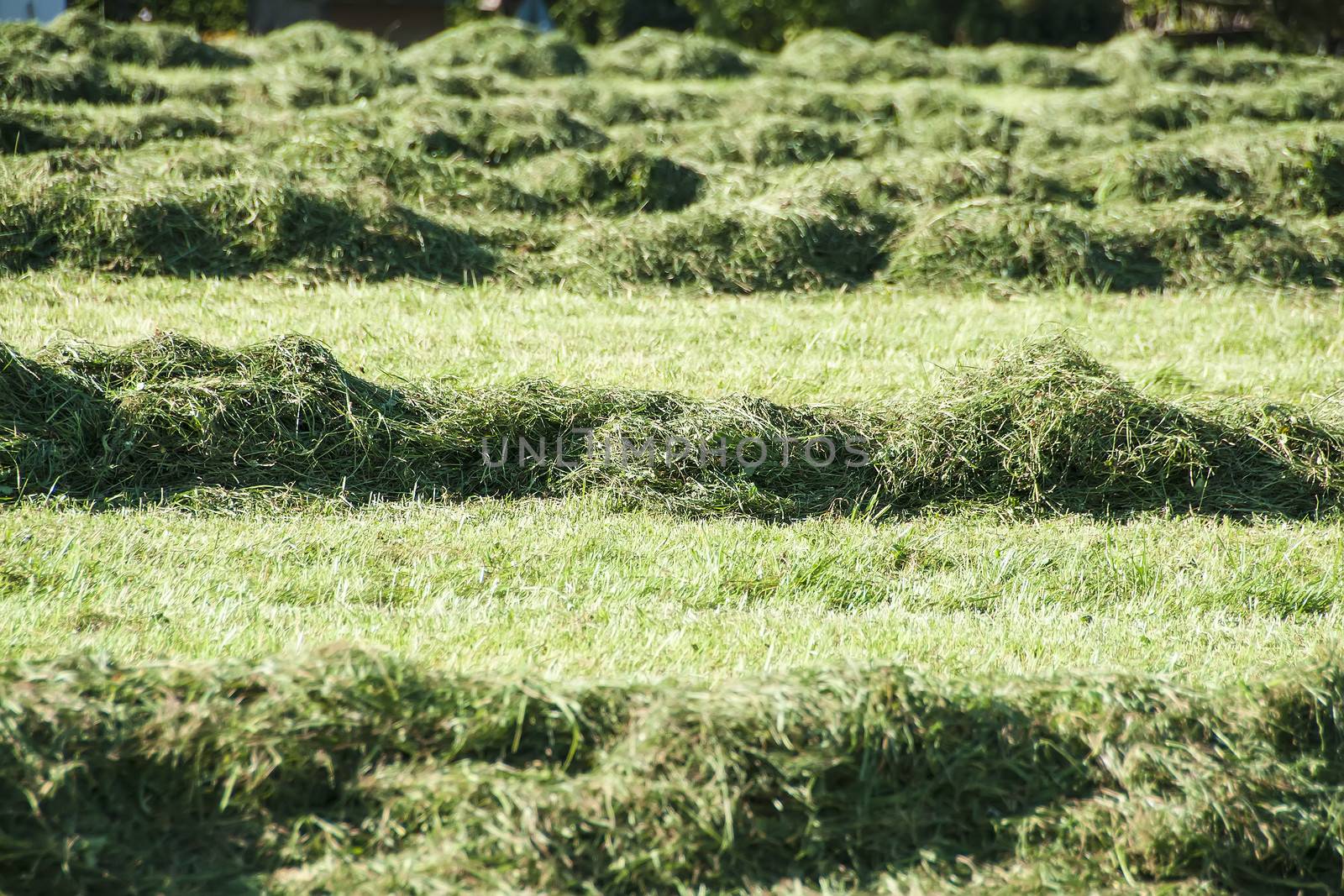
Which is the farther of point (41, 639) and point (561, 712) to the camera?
point (41, 639)

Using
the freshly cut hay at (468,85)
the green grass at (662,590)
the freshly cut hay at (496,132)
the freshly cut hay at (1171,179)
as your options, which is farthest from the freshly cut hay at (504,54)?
the green grass at (662,590)

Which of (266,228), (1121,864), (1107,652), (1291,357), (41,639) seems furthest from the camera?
(266,228)

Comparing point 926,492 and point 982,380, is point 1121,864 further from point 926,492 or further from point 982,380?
point 982,380

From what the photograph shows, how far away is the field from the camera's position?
292cm

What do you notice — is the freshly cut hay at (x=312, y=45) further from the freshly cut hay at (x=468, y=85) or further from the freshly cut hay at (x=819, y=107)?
the freshly cut hay at (x=819, y=107)

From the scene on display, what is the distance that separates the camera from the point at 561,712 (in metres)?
3.09

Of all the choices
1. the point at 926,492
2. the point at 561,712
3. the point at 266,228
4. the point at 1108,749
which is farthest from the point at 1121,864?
the point at 266,228

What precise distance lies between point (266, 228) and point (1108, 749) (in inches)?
226

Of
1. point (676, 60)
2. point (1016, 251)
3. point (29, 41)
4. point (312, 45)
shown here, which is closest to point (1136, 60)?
point (676, 60)

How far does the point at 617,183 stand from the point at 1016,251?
104 inches

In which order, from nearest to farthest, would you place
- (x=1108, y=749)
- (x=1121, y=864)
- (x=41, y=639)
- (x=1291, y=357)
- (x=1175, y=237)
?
1. (x=1121, y=864)
2. (x=1108, y=749)
3. (x=41, y=639)
4. (x=1291, y=357)
5. (x=1175, y=237)

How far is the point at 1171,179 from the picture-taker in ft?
29.6

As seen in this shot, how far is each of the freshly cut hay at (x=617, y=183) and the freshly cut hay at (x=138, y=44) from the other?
665cm

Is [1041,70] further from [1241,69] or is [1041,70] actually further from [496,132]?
[496,132]
